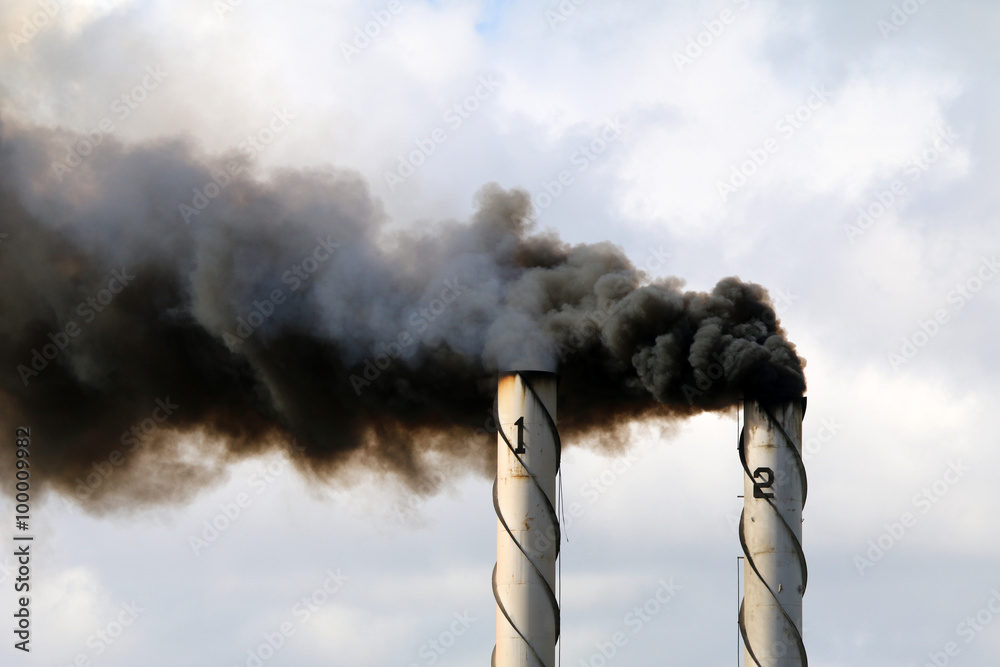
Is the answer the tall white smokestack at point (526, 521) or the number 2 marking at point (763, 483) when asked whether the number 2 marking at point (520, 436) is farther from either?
Answer: the number 2 marking at point (763, 483)

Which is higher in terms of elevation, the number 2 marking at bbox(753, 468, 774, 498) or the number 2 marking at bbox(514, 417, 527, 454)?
the number 2 marking at bbox(514, 417, 527, 454)

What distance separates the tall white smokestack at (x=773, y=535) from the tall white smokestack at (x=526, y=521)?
5.46 meters

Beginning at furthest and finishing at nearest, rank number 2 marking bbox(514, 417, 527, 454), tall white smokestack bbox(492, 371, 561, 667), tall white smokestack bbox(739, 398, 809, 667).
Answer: number 2 marking bbox(514, 417, 527, 454) < tall white smokestack bbox(492, 371, 561, 667) < tall white smokestack bbox(739, 398, 809, 667)

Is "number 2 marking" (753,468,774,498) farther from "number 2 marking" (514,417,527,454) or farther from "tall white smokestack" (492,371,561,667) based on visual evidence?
"number 2 marking" (514,417,527,454)

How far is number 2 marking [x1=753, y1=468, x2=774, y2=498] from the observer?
4331 centimetres

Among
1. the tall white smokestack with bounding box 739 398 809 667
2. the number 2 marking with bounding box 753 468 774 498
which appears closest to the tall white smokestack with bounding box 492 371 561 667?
the tall white smokestack with bounding box 739 398 809 667

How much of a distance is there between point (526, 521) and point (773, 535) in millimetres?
6915

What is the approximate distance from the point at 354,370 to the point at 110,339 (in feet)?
25.4

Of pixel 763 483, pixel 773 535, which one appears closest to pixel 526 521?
pixel 763 483

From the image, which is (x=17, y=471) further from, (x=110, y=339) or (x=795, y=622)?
(x=795, y=622)

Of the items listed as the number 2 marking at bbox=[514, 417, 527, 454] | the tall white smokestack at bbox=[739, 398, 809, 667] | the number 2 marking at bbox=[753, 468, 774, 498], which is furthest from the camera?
the number 2 marking at bbox=[514, 417, 527, 454]

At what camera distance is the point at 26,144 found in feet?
155

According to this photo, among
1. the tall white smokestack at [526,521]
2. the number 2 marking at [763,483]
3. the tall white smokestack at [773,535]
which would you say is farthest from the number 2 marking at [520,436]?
the number 2 marking at [763,483]

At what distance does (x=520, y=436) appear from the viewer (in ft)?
145
